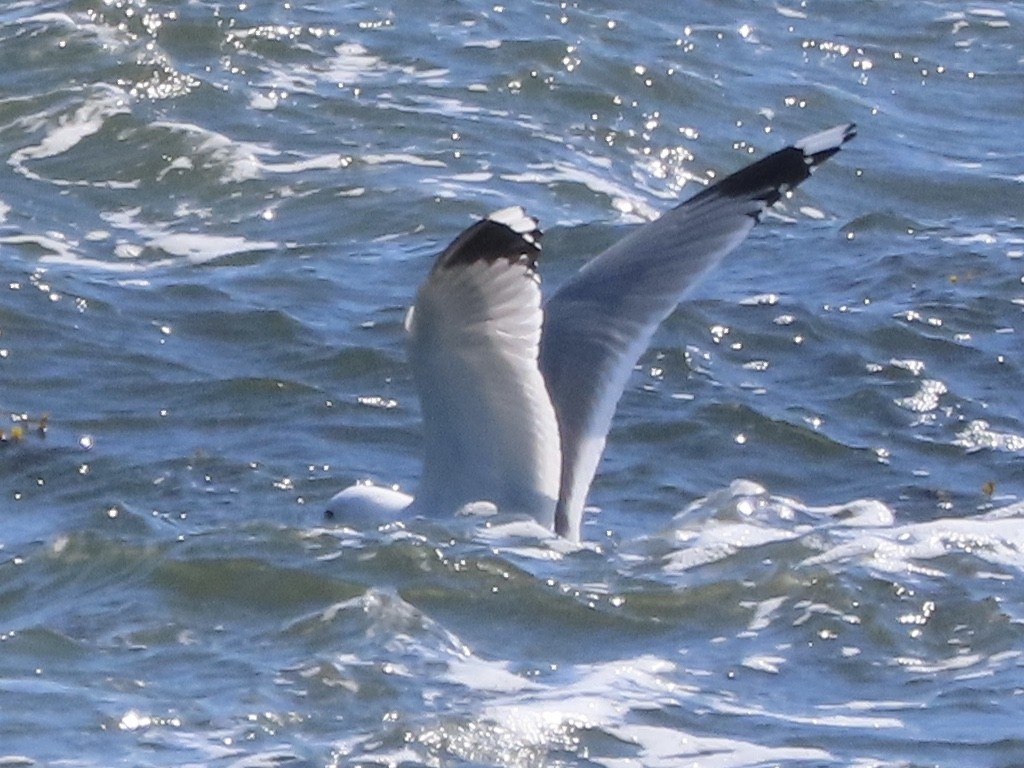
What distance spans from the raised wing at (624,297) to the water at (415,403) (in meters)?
0.38

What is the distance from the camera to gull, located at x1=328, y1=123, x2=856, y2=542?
573 centimetres

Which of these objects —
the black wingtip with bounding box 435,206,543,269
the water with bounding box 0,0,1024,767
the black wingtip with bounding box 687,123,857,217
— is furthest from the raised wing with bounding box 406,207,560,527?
the black wingtip with bounding box 687,123,857,217

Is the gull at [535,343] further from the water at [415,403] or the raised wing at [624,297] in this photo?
the water at [415,403]

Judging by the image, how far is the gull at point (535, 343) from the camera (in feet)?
18.8

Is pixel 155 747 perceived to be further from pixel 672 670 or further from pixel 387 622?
pixel 672 670

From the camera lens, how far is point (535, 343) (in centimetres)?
590

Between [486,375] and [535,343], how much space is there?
6.2 inches

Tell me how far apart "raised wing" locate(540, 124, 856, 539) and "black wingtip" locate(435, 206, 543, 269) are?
819 mm

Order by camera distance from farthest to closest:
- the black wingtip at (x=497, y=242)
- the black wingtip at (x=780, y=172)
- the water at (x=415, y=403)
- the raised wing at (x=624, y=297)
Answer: the black wingtip at (x=780, y=172)
the raised wing at (x=624, y=297)
the black wingtip at (x=497, y=242)
the water at (x=415, y=403)

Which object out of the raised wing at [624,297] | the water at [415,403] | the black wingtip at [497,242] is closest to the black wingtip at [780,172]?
the raised wing at [624,297]

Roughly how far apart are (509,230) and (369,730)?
149cm

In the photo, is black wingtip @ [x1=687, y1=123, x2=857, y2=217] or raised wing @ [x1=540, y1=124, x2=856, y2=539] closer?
raised wing @ [x1=540, y1=124, x2=856, y2=539]

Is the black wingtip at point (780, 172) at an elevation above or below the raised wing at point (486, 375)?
above

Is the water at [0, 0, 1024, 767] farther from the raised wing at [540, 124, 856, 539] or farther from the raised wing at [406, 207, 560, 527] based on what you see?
the raised wing at [540, 124, 856, 539]
